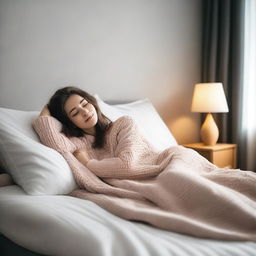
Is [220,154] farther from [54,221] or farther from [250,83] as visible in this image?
[54,221]

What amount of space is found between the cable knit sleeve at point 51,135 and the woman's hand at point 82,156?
0.03 m

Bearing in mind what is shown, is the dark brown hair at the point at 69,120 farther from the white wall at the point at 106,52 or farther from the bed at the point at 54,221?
the white wall at the point at 106,52

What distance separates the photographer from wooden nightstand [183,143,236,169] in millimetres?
2611

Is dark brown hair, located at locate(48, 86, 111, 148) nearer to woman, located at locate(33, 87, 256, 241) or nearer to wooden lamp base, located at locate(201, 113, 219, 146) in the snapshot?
woman, located at locate(33, 87, 256, 241)

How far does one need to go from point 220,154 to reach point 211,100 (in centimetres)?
46

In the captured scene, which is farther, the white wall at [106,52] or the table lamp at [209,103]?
the table lamp at [209,103]

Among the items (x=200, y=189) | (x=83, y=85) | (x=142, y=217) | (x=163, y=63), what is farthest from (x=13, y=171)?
(x=163, y=63)

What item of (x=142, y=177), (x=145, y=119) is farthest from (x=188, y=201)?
(x=145, y=119)

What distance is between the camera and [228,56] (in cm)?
298

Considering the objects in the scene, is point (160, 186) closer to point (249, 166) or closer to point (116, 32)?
point (116, 32)

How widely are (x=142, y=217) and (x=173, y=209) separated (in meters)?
0.12

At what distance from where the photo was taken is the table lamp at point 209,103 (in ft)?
8.70

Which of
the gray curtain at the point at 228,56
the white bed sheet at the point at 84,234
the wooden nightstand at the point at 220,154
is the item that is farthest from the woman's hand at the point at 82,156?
the gray curtain at the point at 228,56

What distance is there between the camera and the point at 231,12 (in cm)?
298
